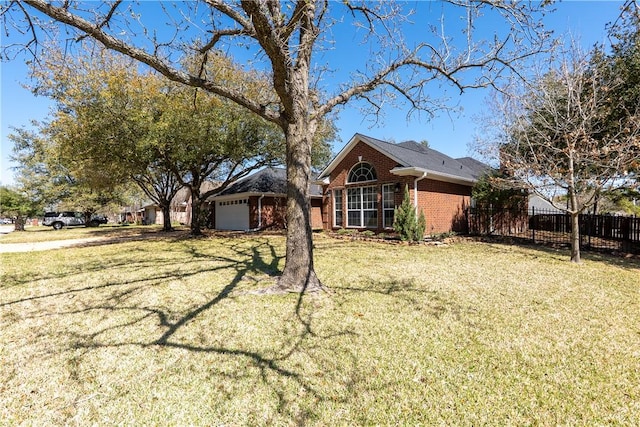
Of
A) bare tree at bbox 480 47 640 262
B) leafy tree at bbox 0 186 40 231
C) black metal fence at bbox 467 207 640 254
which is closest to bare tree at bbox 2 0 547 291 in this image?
bare tree at bbox 480 47 640 262

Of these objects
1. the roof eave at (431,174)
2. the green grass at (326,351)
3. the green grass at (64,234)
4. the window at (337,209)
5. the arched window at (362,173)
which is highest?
the arched window at (362,173)

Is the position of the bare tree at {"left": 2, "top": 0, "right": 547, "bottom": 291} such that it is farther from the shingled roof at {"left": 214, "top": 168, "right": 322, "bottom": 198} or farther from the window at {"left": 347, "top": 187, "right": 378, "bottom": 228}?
the shingled roof at {"left": 214, "top": 168, "right": 322, "bottom": 198}

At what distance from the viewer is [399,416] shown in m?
2.30

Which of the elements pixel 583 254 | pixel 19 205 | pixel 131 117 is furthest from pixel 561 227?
pixel 19 205

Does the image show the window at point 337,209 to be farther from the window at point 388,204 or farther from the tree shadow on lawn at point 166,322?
the tree shadow on lawn at point 166,322

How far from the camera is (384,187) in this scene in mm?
14055

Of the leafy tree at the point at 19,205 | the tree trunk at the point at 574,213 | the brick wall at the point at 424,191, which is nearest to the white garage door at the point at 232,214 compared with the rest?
the brick wall at the point at 424,191

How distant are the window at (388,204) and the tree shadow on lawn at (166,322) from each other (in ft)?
26.2

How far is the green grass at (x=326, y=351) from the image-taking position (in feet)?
7.80

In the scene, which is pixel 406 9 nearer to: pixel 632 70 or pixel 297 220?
pixel 297 220

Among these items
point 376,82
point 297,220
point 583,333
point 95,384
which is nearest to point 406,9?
point 376,82

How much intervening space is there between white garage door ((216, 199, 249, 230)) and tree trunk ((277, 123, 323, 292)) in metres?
15.3

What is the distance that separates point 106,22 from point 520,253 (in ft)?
38.9

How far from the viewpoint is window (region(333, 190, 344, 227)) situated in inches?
636
